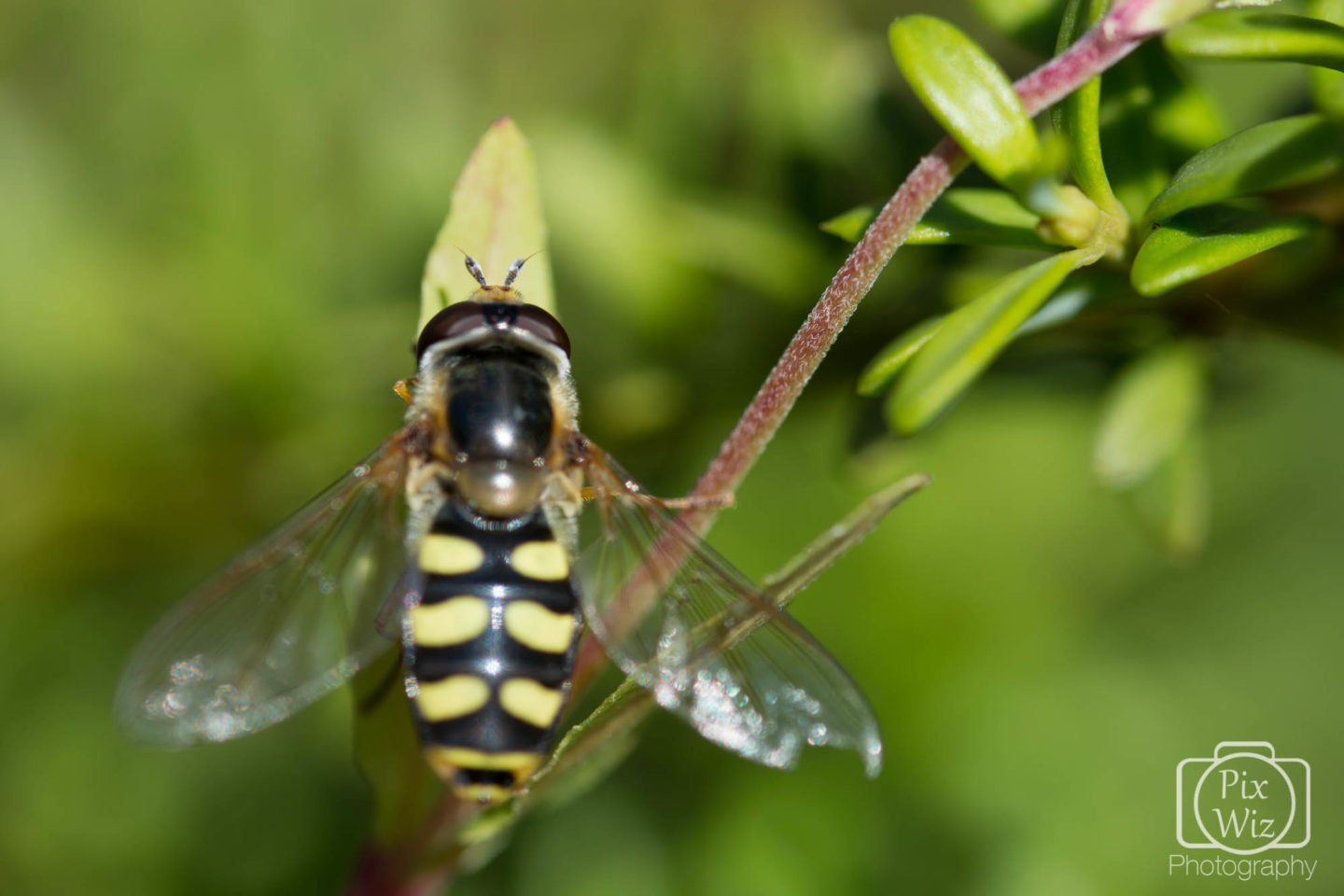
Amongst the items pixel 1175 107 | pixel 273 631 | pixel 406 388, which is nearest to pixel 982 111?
pixel 1175 107

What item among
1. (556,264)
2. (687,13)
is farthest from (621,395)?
(687,13)

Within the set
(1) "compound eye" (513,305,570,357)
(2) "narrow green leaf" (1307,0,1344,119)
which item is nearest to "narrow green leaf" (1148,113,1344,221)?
(2) "narrow green leaf" (1307,0,1344,119)

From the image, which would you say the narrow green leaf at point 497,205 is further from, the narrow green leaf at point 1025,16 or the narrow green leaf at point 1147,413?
the narrow green leaf at point 1147,413

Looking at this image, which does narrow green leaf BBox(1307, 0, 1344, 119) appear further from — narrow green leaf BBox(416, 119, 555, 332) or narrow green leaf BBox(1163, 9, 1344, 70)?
narrow green leaf BBox(416, 119, 555, 332)

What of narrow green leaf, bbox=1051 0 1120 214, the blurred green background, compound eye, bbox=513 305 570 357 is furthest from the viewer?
the blurred green background

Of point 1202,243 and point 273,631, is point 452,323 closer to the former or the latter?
point 273,631

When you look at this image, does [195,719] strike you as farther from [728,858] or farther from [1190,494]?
[1190,494]
